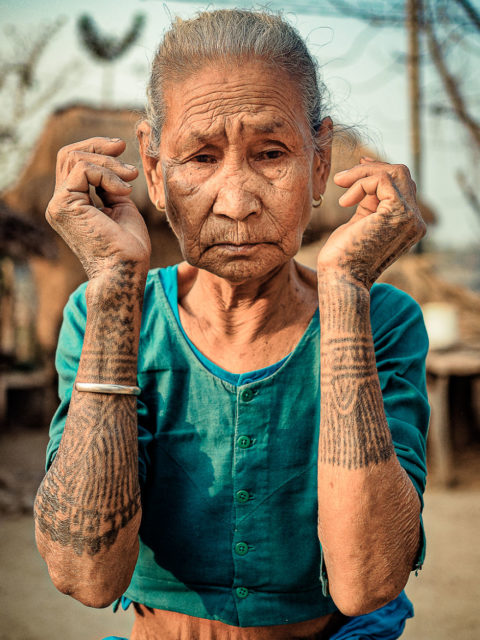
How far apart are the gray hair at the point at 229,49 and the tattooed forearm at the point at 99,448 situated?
55cm

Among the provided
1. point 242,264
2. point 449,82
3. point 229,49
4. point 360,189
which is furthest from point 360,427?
point 449,82

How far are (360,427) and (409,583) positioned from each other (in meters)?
3.70

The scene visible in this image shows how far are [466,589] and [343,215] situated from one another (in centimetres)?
565

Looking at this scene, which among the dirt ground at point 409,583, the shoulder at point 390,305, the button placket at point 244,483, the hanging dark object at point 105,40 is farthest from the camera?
the hanging dark object at point 105,40

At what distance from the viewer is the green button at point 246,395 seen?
1737 millimetres

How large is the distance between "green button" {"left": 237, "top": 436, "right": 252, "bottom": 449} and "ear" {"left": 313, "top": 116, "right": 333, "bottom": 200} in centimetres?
77

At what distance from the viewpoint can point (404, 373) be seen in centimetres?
174

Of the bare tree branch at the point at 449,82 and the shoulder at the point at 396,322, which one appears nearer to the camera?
the shoulder at the point at 396,322

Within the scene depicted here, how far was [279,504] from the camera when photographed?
5.64 feet

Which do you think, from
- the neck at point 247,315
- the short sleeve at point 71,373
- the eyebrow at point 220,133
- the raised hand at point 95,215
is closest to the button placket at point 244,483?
the neck at point 247,315

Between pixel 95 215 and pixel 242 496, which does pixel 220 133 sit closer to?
pixel 95 215

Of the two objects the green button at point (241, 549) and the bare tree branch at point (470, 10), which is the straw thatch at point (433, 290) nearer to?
the bare tree branch at point (470, 10)

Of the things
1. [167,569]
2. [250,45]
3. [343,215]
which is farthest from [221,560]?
[343,215]

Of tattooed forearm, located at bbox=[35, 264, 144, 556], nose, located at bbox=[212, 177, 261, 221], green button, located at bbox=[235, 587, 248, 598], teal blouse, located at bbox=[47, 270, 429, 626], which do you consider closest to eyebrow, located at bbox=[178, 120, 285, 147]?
nose, located at bbox=[212, 177, 261, 221]
